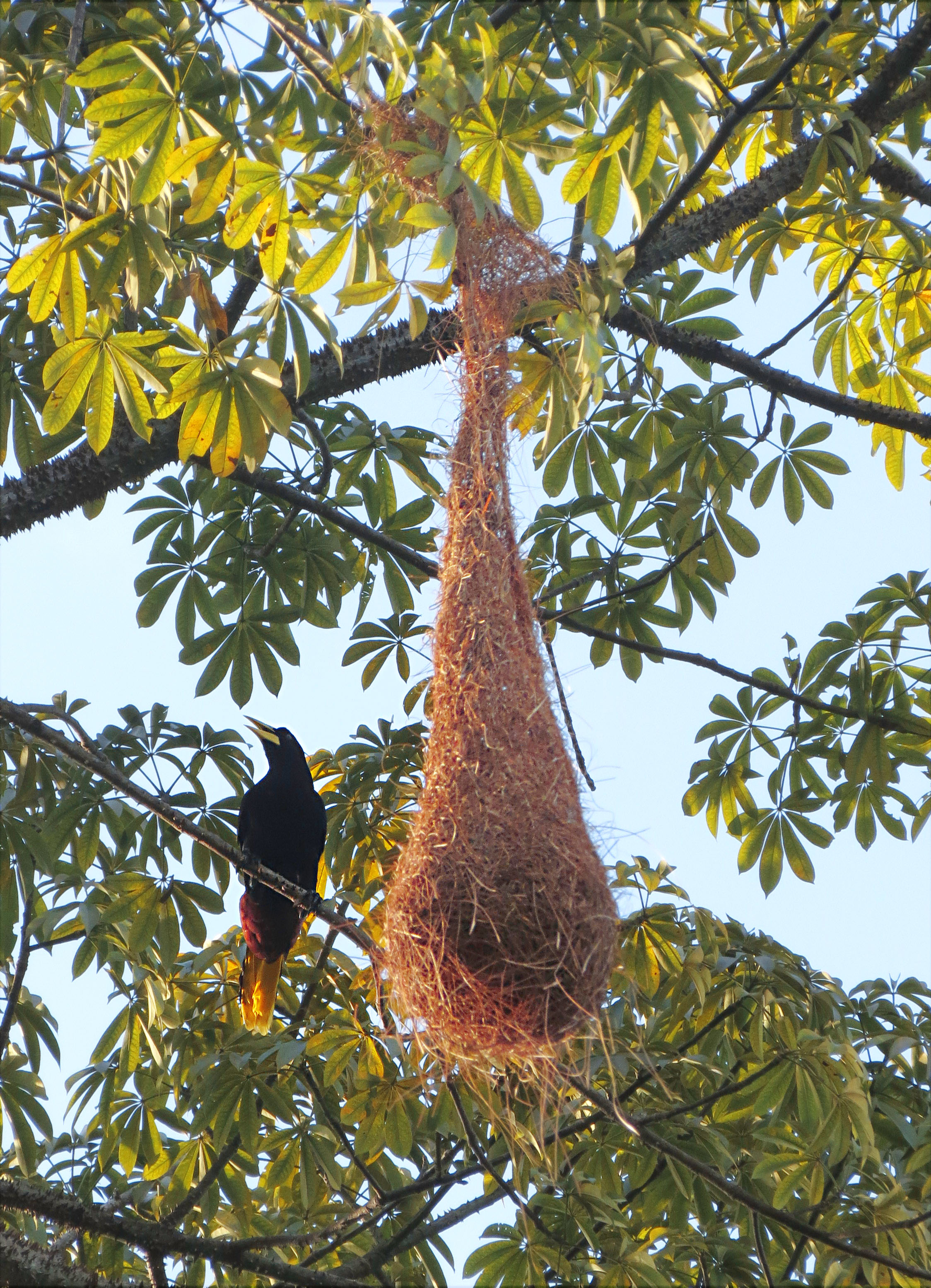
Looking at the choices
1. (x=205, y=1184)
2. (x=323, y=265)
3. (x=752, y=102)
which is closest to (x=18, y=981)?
(x=205, y=1184)

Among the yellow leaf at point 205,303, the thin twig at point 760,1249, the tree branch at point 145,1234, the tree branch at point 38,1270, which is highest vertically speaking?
the yellow leaf at point 205,303

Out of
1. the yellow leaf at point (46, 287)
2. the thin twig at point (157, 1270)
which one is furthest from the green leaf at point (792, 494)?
the thin twig at point (157, 1270)

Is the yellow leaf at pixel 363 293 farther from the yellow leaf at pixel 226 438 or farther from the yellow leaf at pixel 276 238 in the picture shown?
the yellow leaf at pixel 226 438

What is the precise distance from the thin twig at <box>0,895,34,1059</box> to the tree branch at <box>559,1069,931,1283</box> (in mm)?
1370

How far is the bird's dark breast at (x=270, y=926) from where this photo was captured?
10.5ft

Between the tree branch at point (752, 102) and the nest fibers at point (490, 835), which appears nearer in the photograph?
the nest fibers at point (490, 835)

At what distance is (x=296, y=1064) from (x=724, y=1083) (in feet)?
3.32

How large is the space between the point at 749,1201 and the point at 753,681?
3.88 feet

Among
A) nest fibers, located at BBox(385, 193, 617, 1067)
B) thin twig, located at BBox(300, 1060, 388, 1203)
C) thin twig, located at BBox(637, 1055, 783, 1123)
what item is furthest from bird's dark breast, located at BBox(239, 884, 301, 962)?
nest fibers, located at BBox(385, 193, 617, 1067)

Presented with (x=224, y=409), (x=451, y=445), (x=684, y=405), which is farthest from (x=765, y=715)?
(x=224, y=409)

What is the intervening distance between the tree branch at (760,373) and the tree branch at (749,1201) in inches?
62.5

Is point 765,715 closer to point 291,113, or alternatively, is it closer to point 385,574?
point 385,574

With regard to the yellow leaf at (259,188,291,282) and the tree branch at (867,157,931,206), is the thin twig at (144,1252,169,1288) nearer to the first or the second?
the yellow leaf at (259,188,291,282)

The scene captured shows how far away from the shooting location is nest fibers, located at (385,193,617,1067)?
172 centimetres
